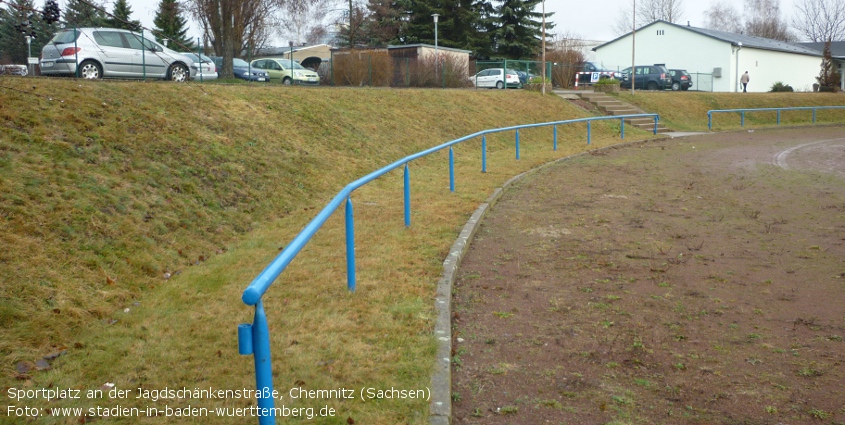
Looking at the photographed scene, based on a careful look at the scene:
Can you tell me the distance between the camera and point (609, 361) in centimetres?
537

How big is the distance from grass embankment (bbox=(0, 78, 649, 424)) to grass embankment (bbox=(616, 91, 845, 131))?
73.7 feet

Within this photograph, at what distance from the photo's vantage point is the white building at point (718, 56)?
5331cm

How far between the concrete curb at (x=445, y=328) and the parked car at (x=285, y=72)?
22.0 metres

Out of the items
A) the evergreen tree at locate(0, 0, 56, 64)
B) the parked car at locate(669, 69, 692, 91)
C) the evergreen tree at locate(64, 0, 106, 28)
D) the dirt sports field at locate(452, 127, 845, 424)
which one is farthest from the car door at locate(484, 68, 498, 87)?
the evergreen tree at locate(64, 0, 106, 28)

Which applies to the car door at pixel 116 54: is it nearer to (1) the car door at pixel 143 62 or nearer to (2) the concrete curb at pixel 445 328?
(1) the car door at pixel 143 62

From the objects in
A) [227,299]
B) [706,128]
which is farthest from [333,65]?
[227,299]

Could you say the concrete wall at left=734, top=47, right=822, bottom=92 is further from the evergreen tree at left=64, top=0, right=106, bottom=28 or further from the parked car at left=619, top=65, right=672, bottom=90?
the evergreen tree at left=64, top=0, right=106, bottom=28

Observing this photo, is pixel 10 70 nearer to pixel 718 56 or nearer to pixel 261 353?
pixel 261 353

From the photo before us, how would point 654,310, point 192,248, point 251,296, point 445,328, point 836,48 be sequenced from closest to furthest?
point 251,296
point 445,328
point 654,310
point 192,248
point 836,48

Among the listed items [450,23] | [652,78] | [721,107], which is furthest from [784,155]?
[450,23]

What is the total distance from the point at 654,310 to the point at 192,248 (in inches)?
194

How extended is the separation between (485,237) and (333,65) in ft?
70.6

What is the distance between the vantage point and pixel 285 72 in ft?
107

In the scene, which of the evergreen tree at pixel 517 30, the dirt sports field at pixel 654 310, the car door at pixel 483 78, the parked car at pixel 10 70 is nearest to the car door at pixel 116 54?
→ the parked car at pixel 10 70
